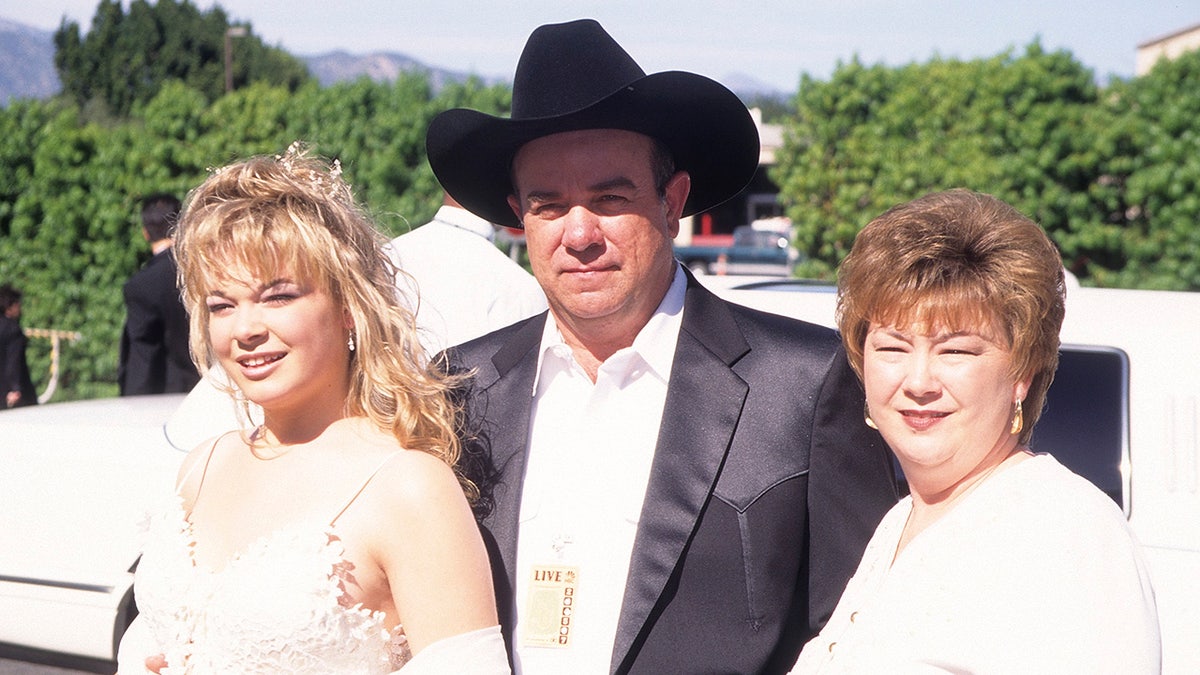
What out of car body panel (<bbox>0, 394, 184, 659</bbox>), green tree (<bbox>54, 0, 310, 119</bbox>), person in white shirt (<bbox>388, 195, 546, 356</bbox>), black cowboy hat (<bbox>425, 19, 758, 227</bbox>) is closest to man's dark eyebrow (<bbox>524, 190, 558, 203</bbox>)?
black cowboy hat (<bbox>425, 19, 758, 227</bbox>)

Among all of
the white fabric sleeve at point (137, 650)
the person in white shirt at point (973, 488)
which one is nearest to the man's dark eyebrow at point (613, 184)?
the person in white shirt at point (973, 488)

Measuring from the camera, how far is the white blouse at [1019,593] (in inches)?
61.4

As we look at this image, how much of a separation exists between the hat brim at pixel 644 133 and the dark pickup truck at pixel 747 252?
78.2 feet

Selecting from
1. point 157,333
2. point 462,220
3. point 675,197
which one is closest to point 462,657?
point 675,197

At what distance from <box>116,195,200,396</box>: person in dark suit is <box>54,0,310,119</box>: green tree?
233 ft

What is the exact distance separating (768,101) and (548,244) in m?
107

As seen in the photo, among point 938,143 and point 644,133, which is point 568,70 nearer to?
point 644,133

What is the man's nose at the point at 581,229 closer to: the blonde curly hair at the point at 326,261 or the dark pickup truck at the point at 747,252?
the blonde curly hair at the point at 326,261

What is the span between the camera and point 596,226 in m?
2.37

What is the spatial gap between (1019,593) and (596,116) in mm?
1200

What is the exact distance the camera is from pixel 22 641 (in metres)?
4.43

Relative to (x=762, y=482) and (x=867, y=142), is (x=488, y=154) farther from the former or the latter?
(x=867, y=142)

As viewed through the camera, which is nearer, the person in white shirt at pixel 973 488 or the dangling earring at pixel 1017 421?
the person in white shirt at pixel 973 488

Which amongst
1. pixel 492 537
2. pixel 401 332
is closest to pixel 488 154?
pixel 401 332
